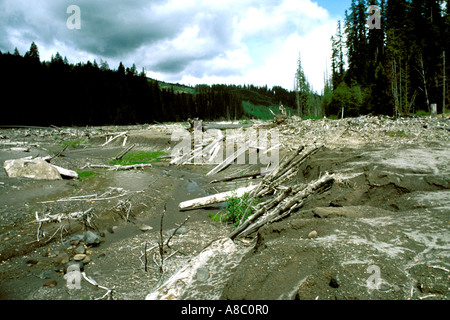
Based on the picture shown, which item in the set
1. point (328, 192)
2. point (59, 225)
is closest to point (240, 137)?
point (328, 192)

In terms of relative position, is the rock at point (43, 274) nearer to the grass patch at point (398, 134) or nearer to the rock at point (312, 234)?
the rock at point (312, 234)

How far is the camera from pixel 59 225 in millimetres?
5949

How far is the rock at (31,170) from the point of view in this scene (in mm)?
8406

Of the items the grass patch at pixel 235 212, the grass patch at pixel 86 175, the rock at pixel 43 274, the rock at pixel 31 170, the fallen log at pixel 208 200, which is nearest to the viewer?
the rock at pixel 43 274

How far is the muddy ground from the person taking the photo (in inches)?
106

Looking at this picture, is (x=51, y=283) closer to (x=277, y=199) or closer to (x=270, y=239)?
(x=270, y=239)

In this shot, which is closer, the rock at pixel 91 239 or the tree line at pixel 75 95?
the rock at pixel 91 239

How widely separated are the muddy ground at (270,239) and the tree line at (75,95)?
47.8m

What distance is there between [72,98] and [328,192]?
59040 millimetres

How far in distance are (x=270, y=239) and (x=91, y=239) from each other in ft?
14.0

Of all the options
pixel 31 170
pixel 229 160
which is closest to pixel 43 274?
Answer: pixel 31 170

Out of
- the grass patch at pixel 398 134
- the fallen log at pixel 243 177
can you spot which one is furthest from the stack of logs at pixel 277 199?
the grass patch at pixel 398 134

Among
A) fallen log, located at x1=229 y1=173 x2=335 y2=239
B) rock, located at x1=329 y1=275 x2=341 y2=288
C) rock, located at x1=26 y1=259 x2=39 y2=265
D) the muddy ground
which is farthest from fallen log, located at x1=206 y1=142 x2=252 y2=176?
rock, located at x1=329 y1=275 x2=341 y2=288
